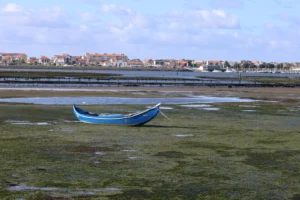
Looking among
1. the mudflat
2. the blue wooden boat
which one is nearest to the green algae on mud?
the mudflat

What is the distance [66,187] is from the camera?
40.1 ft

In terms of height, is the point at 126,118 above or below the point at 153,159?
above

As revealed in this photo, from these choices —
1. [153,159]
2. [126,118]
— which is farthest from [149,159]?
[126,118]

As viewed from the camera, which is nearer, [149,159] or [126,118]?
[149,159]

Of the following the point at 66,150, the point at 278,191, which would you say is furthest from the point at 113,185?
the point at 66,150

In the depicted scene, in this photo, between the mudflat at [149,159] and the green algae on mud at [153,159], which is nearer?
the mudflat at [149,159]

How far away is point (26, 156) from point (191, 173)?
16.3ft

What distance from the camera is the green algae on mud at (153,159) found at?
12.3 meters

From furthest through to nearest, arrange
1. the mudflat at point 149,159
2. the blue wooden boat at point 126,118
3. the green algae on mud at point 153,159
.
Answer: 1. the blue wooden boat at point 126,118
2. the green algae on mud at point 153,159
3. the mudflat at point 149,159

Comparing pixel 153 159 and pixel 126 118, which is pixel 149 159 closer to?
pixel 153 159

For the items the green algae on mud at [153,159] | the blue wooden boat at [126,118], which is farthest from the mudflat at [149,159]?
the blue wooden boat at [126,118]

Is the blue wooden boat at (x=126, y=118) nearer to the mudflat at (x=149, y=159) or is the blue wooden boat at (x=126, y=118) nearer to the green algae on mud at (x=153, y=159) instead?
the green algae on mud at (x=153, y=159)

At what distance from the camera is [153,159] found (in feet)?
52.3

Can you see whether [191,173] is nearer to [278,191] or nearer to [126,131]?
[278,191]
